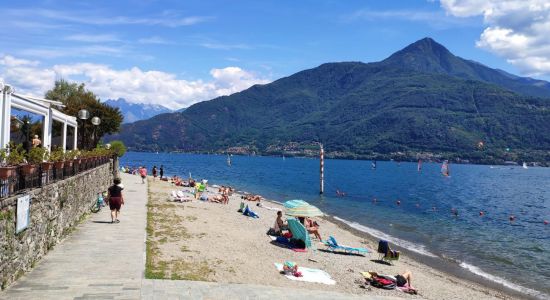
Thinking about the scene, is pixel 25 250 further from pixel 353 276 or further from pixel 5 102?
pixel 353 276

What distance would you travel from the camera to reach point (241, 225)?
2519cm

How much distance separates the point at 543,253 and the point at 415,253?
30.1ft

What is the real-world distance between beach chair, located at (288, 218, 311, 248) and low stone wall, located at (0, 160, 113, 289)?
9.25 m

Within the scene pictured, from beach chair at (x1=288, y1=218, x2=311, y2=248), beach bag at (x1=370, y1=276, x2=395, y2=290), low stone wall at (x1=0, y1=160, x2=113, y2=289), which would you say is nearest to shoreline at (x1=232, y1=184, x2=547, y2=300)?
beach bag at (x1=370, y1=276, x2=395, y2=290)

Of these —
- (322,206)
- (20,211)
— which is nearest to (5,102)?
(20,211)

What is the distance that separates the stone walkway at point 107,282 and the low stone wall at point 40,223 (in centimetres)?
30

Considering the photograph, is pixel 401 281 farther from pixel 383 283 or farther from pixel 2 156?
pixel 2 156

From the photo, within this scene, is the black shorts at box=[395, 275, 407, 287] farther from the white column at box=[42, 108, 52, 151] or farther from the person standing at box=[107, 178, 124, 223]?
the white column at box=[42, 108, 52, 151]

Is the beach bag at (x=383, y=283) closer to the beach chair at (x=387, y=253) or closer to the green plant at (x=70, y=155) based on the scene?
the beach chair at (x=387, y=253)

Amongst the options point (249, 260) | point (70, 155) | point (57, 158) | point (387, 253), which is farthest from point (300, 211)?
point (57, 158)

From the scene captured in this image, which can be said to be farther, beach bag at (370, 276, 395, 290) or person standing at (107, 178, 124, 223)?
person standing at (107, 178, 124, 223)

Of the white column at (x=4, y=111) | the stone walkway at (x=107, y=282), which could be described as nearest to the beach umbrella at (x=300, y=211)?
the stone walkway at (x=107, y=282)

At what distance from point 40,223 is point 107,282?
2.95 metres

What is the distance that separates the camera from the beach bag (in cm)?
1468
